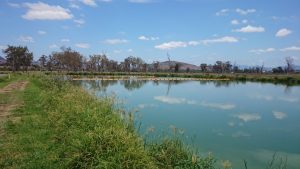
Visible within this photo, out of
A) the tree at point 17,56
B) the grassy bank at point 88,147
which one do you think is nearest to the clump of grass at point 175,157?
the grassy bank at point 88,147

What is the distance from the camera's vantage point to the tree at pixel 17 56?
213ft

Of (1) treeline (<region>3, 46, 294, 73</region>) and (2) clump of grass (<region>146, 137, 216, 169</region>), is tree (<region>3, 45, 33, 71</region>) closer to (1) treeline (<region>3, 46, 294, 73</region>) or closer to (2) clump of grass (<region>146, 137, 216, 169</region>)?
(1) treeline (<region>3, 46, 294, 73</region>)

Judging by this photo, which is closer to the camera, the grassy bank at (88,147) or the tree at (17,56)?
the grassy bank at (88,147)

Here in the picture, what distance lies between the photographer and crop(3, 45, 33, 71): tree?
6506 cm

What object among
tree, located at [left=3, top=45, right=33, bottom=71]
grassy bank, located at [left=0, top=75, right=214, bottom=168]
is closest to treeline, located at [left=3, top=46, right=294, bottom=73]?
tree, located at [left=3, top=45, right=33, bottom=71]

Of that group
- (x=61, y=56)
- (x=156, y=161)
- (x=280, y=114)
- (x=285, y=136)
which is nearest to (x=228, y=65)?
(x=61, y=56)

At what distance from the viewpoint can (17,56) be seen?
65.8m

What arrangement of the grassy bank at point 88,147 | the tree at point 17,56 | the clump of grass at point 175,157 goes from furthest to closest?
the tree at point 17,56 < the clump of grass at point 175,157 < the grassy bank at point 88,147

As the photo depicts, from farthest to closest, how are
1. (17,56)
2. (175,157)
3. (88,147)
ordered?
(17,56)
(175,157)
(88,147)

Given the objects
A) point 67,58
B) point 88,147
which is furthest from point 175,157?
point 67,58

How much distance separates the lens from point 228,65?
98.0 meters

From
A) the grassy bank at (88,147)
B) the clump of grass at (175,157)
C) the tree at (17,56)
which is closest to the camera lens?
the grassy bank at (88,147)

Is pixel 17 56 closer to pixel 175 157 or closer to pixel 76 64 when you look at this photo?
pixel 76 64

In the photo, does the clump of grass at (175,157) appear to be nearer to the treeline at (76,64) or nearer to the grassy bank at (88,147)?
the grassy bank at (88,147)
